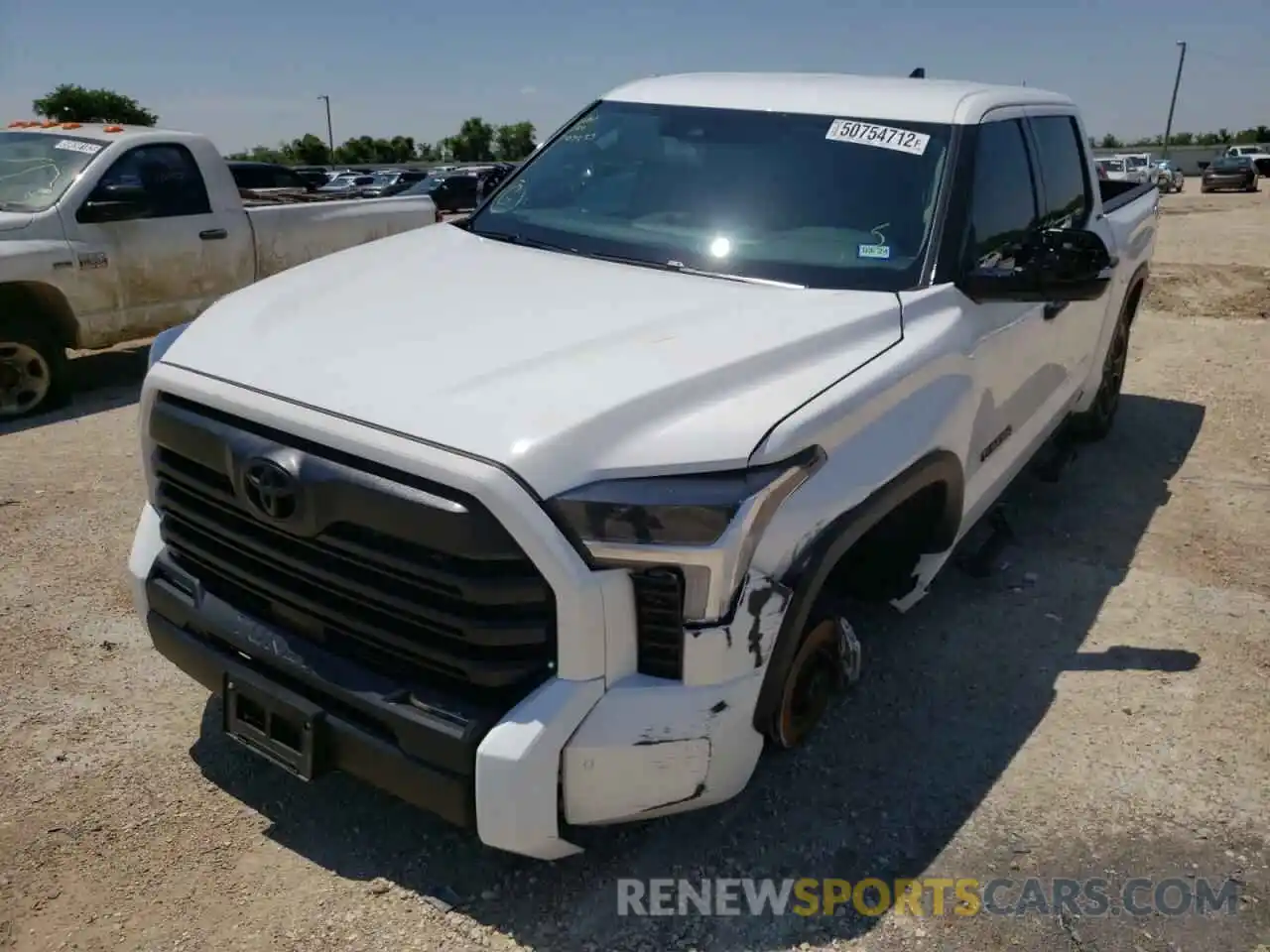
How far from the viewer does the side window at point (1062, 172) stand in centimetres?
435

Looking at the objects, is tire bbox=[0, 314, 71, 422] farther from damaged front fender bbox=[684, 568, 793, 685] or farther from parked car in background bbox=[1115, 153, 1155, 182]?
parked car in background bbox=[1115, 153, 1155, 182]

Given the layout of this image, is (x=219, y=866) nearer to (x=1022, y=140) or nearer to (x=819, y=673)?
(x=819, y=673)

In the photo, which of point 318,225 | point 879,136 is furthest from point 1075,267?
point 318,225

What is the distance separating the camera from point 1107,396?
6168 millimetres

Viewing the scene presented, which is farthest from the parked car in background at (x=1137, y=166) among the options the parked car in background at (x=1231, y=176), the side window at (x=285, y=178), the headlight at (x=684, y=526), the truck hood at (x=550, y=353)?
the headlight at (x=684, y=526)

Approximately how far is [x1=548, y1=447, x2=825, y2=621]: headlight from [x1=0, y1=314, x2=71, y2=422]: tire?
18.9ft

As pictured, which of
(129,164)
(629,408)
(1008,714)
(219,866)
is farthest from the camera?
(129,164)

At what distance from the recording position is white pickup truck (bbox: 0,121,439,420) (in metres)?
6.57

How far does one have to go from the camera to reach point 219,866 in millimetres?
2732

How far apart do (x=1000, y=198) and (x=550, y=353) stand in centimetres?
204

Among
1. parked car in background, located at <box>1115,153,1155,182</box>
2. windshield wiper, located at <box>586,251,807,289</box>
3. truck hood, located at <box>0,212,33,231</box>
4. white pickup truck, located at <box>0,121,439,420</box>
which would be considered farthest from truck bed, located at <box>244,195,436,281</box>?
parked car in background, located at <box>1115,153,1155,182</box>

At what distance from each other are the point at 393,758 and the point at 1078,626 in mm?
2895

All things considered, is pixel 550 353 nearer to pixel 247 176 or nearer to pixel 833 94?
pixel 833 94

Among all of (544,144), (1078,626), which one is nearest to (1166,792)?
(1078,626)
